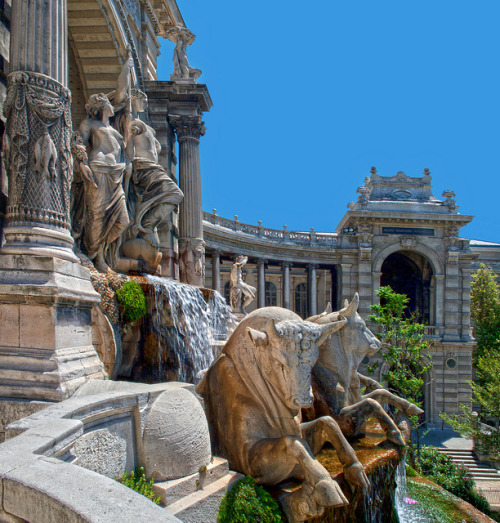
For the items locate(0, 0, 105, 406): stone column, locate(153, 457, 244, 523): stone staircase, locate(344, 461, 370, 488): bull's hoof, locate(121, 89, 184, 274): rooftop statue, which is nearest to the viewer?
locate(153, 457, 244, 523): stone staircase

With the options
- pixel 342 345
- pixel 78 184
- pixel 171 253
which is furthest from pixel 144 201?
pixel 342 345

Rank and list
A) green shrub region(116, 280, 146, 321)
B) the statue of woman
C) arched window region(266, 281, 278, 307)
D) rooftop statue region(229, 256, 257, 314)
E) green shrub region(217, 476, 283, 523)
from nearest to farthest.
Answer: green shrub region(217, 476, 283, 523) → green shrub region(116, 280, 146, 321) → the statue of woman → rooftop statue region(229, 256, 257, 314) → arched window region(266, 281, 278, 307)

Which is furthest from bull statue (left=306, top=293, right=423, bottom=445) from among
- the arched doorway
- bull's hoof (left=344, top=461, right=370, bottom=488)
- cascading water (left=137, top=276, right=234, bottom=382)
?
the arched doorway

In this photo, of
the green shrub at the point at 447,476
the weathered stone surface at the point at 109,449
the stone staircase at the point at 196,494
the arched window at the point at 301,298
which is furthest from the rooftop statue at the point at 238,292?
the arched window at the point at 301,298

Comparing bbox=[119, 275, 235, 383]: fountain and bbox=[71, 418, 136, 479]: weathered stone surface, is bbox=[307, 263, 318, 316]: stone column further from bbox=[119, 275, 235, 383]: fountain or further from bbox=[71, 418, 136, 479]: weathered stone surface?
bbox=[71, 418, 136, 479]: weathered stone surface

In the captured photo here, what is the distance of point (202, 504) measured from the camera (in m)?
4.37

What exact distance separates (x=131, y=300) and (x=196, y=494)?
5253mm

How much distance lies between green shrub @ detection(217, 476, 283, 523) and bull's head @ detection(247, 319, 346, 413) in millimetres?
854

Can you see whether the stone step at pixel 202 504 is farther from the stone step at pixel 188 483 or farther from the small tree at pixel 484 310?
the small tree at pixel 484 310

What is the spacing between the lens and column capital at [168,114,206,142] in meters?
17.3

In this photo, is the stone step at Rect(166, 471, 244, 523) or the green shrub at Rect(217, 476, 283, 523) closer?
the stone step at Rect(166, 471, 244, 523)

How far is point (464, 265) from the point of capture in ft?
138

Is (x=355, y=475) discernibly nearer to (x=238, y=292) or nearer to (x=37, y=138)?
(x=37, y=138)

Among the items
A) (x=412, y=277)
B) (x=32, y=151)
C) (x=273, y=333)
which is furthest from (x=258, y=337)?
(x=412, y=277)
